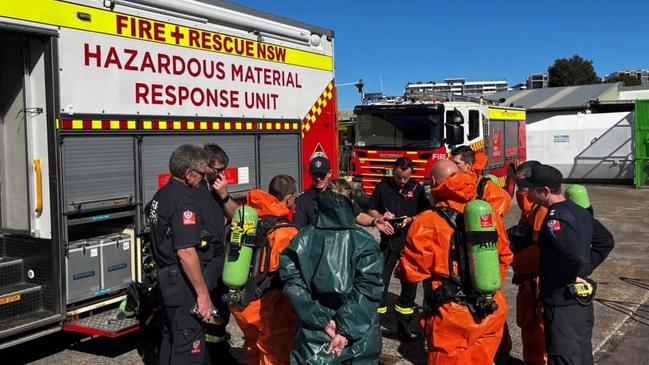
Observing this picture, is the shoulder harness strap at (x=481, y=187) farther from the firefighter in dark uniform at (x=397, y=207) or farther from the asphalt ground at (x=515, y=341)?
the asphalt ground at (x=515, y=341)

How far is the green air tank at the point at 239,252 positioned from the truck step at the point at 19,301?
6.35 ft

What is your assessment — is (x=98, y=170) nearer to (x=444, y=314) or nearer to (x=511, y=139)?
(x=444, y=314)

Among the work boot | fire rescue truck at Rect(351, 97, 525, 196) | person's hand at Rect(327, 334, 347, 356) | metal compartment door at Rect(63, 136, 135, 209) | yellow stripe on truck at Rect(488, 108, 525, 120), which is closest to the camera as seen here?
person's hand at Rect(327, 334, 347, 356)

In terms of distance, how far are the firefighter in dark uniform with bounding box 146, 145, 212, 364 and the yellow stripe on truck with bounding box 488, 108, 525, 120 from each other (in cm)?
1296

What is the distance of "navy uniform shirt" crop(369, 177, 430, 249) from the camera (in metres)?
6.03

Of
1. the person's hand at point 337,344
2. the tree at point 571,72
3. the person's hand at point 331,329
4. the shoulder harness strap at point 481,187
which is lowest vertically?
the person's hand at point 337,344

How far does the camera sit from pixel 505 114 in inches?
679

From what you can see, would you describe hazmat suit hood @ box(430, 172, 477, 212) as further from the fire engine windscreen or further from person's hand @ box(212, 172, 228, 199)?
the fire engine windscreen

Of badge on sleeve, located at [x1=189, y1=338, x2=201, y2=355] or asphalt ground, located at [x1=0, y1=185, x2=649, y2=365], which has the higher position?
badge on sleeve, located at [x1=189, y1=338, x2=201, y2=355]

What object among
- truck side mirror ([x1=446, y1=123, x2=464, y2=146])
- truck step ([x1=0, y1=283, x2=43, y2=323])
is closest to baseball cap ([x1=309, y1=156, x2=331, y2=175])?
truck step ([x1=0, y1=283, x2=43, y2=323])

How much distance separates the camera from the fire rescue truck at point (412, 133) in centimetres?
1270

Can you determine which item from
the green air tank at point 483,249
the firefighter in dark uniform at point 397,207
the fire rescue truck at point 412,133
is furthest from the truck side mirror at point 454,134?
the green air tank at point 483,249

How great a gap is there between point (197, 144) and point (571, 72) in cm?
7198

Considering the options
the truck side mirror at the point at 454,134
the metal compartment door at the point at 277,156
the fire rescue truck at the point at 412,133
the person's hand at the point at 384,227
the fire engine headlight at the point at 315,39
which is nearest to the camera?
the person's hand at the point at 384,227
